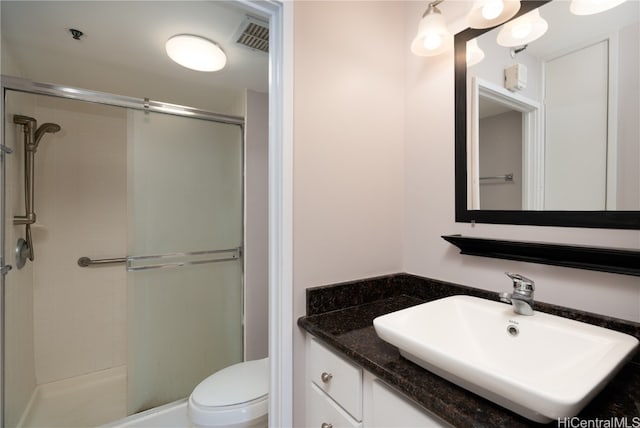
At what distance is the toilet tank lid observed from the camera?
48.8 inches

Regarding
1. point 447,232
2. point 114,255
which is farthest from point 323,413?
point 114,255

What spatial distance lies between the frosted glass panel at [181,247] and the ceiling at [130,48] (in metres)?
0.30

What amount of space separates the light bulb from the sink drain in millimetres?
971

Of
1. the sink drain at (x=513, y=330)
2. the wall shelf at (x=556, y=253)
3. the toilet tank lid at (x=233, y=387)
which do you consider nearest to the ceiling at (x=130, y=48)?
the wall shelf at (x=556, y=253)

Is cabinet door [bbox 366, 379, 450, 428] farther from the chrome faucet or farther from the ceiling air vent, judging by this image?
the ceiling air vent

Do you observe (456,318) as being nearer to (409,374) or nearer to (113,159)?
(409,374)

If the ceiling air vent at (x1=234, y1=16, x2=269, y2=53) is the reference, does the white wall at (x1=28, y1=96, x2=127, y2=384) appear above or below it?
below

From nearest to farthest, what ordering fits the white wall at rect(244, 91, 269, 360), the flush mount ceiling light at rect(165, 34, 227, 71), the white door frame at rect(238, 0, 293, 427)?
the white door frame at rect(238, 0, 293, 427) → the flush mount ceiling light at rect(165, 34, 227, 71) → the white wall at rect(244, 91, 269, 360)

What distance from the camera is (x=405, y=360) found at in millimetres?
718

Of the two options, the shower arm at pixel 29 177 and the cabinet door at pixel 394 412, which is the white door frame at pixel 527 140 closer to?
the cabinet door at pixel 394 412

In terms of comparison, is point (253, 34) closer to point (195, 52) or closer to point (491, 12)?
point (195, 52)

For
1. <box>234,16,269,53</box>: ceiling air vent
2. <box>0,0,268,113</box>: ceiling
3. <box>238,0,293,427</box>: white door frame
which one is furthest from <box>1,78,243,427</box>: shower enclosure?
<box>238,0,293,427</box>: white door frame

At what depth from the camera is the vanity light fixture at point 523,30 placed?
910 mm

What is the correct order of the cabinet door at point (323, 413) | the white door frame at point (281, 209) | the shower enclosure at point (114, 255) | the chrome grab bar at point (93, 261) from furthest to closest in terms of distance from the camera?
the chrome grab bar at point (93, 261) < the shower enclosure at point (114, 255) < the white door frame at point (281, 209) < the cabinet door at point (323, 413)
